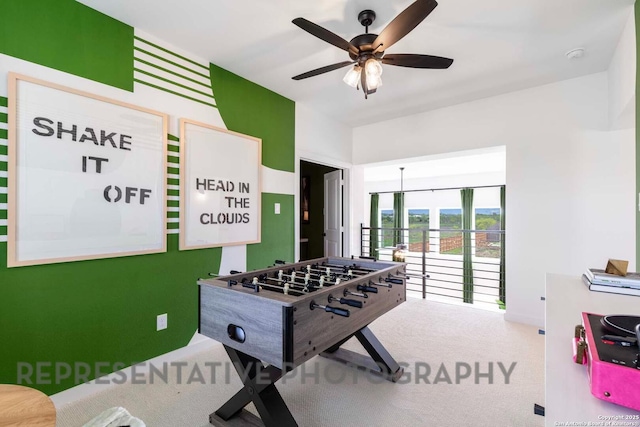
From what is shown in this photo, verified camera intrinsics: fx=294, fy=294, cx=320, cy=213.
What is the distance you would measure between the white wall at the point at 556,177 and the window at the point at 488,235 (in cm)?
438

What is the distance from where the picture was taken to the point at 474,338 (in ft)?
9.02

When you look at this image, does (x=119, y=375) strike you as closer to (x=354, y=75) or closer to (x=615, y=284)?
(x=354, y=75)

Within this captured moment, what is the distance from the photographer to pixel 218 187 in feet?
8.70

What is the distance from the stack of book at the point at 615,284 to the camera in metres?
1.21

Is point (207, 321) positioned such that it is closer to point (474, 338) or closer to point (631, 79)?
point (474, 338)

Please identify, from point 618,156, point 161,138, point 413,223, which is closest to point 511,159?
point 618,156

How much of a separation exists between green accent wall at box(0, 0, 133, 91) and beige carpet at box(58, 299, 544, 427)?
2.10 meters

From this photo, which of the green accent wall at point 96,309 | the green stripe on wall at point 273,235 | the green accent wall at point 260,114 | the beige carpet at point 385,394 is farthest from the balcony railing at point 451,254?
the green accent wall at point 96,309

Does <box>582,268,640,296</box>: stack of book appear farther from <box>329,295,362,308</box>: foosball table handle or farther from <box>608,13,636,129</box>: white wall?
<box>608,13,636,129</box>: white wall

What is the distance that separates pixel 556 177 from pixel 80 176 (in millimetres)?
4025

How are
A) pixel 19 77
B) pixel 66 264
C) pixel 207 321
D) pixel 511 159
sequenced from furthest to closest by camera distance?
pixel 511 159 → pixel 66 264 → pixel 19 77 → pixel 207 321

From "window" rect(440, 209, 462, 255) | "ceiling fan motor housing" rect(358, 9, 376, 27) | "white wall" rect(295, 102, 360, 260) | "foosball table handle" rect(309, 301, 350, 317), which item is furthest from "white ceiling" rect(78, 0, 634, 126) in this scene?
"window" rect(440, 209, 462, 255)

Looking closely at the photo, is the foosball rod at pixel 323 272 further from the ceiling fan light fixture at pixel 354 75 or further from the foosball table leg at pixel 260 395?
the ceiling fan light fixture at pixel 354 75

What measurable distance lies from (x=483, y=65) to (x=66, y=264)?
138 inches
